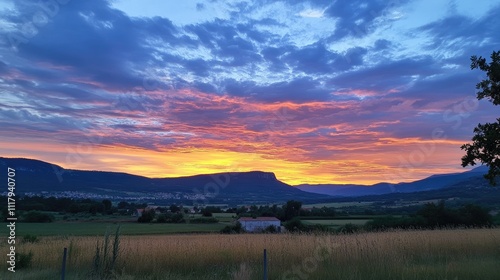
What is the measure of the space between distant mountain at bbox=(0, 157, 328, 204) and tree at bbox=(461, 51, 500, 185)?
111647 millimetres

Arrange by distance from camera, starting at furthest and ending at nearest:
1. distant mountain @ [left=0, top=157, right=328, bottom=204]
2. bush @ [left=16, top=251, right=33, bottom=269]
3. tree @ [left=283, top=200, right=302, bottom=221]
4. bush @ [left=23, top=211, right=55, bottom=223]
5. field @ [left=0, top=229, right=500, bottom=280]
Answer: distant mountain @ [left=0, top=157, right=328, bottom=204]
tree @ [left=283, top=200, right=302, bottom=221]
bush @ [left=23, top=211, right=55, bottom=223]
bush @ [left=16, top=251, right=33, bottom=269]
field @ [left=0, top=229, right=500, bottom=280]

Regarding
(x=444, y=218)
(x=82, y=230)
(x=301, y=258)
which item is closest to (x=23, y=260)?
(x=301, y=258)

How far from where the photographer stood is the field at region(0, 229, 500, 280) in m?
11.6

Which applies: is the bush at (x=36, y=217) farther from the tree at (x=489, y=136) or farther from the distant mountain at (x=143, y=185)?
the tree at (x=489, y=136)

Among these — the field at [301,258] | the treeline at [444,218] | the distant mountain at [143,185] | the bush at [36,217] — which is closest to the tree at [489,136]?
the field at [301,258]

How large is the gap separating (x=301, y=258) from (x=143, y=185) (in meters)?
166

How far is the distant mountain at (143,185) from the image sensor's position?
14025cm

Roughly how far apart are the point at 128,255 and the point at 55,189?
13222 centimetres

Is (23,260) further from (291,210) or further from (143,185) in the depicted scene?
(143,185)

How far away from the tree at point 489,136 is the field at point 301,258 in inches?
125

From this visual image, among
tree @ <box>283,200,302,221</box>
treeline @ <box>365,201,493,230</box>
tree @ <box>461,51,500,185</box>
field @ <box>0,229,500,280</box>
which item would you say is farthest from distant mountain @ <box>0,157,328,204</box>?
tree @ <box>461,51,500,185</box>

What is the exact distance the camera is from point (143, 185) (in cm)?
17275

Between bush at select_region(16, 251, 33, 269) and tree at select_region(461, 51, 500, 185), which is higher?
tree at select_region(461, 51, 500, 185)

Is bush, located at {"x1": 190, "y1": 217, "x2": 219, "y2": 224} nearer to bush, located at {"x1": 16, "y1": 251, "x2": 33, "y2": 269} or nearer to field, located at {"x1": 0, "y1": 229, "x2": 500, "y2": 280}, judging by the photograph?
field, located at {"x1": 0, "y1": 229, "x2": 500, "y2": 280}
